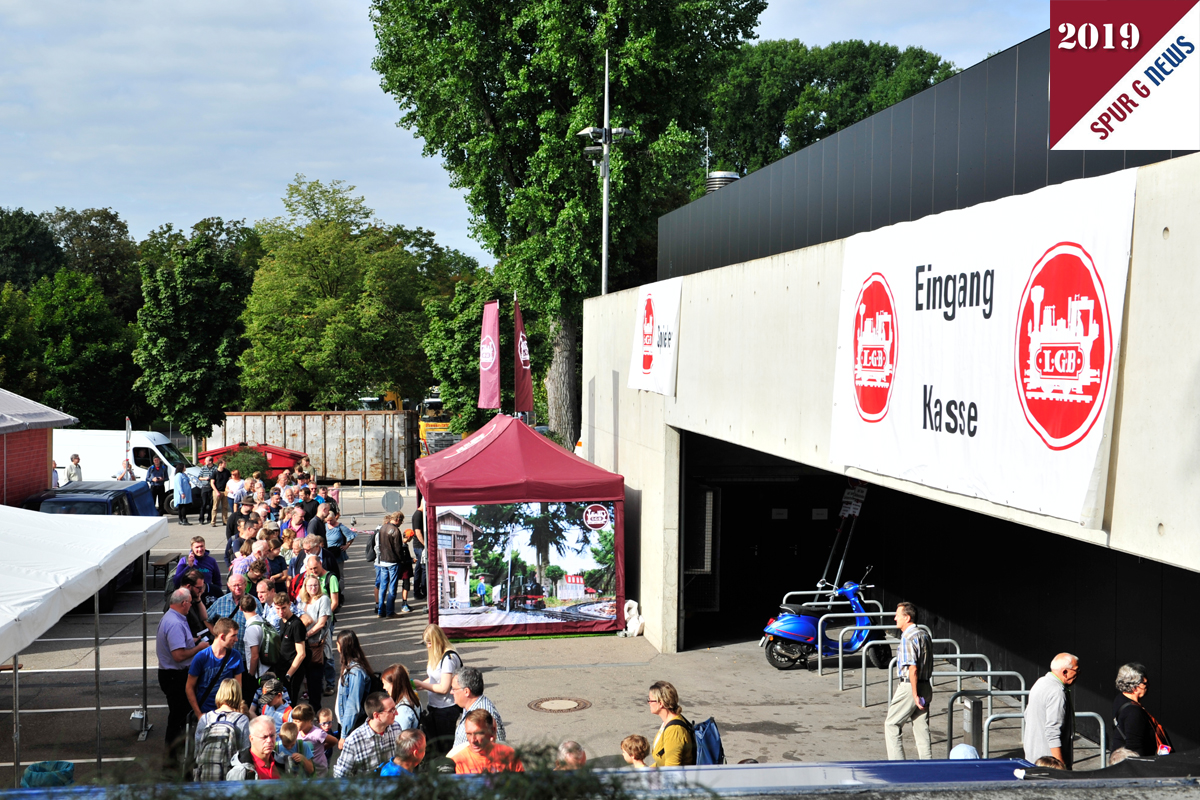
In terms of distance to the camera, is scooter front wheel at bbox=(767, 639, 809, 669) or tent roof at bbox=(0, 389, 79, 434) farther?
tent roof at bbox=(0, 389, 79, 434)

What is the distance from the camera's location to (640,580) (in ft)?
52.6

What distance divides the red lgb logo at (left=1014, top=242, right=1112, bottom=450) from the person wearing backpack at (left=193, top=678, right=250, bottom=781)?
5386 mm

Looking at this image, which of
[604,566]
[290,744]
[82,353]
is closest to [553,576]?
[604,566]

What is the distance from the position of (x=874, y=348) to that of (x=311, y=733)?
509 centimetres

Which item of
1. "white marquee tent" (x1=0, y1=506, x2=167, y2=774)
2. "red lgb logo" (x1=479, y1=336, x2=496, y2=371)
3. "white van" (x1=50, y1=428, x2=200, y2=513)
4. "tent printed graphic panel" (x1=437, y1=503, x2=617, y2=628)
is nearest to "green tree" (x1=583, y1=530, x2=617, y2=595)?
"tent printed graphic panel" (x1=437, y1=503, x2=617, y2=628)

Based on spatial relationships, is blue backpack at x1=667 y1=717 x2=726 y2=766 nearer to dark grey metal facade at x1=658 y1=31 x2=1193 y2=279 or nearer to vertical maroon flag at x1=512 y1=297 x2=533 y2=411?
dark grey metal facade at x1=658 y1=31 x2=1193 y2=279

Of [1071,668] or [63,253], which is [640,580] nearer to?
[1071,668]

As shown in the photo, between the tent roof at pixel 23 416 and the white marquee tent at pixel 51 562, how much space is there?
7.97 meters

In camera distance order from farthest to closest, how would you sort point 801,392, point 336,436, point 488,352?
point 336,436 → point 488,352 → point 801,392

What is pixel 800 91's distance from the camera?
6022 cm

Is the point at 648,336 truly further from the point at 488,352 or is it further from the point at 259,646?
the point at 259,646

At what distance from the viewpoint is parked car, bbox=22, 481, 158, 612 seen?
17.1 metres

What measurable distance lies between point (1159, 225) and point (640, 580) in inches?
462

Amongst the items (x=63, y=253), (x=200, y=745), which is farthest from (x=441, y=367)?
(x=63, y=253)
